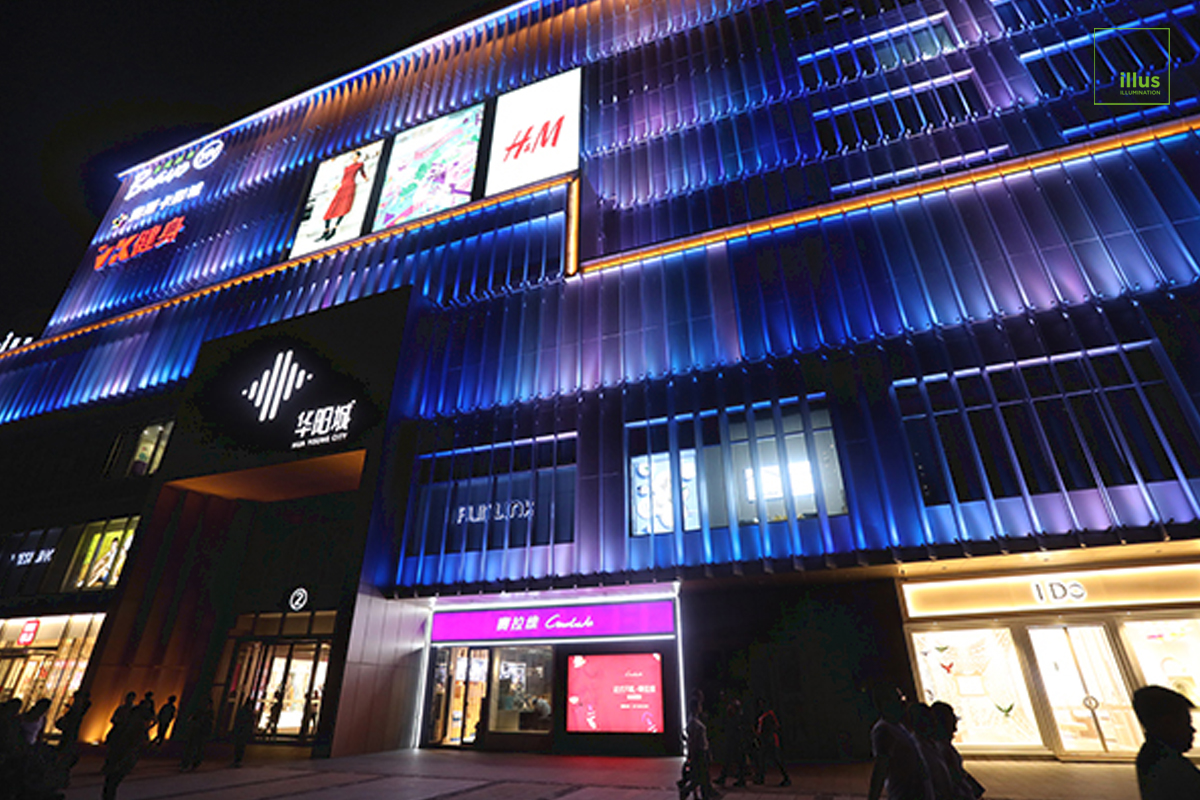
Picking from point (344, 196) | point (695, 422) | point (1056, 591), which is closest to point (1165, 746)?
point (1056, 591)

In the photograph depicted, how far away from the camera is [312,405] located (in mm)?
19219

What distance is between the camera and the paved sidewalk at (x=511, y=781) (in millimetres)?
9039

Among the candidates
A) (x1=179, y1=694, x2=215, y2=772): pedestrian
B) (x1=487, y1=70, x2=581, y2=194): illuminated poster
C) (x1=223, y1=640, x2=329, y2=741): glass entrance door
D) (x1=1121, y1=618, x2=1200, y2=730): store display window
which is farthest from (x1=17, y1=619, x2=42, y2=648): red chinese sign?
(x1=1121, y1=618, x2=1200, y2=730): store display window

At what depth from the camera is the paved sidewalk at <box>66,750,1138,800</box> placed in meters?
9.04

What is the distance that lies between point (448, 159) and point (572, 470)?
17190mm

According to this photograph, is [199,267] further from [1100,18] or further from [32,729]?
[1100,18]

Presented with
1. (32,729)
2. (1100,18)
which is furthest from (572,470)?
(1100,18)

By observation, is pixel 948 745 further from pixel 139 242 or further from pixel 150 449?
pixel 139 242

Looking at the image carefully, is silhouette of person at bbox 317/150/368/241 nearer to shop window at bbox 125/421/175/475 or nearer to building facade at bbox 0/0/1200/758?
building facade at bbox 0/0/1200/758

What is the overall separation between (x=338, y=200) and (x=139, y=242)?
583 inches

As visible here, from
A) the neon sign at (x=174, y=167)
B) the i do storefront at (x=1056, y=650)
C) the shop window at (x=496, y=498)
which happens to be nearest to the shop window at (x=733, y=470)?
the shop window at (x=496, y=498)

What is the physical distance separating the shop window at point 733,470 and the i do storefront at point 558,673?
8.19ft

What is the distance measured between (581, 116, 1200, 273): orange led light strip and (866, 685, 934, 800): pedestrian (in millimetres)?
15338

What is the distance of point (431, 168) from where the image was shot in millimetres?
26016
